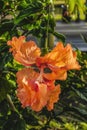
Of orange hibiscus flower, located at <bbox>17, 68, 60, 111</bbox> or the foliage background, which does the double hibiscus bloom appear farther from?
the foliage background

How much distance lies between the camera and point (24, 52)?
110 centimetres

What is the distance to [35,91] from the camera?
103cm

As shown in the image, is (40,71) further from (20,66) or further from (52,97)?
(20,66)

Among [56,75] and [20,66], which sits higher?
[56,75]

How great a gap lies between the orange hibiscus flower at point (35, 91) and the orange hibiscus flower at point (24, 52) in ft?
0.14

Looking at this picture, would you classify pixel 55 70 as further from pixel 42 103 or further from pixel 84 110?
pixel 84 110

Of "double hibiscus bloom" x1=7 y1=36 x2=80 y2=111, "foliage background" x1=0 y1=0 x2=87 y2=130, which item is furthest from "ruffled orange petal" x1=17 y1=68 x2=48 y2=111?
"foliage background" x1=0 y1=0 x2=87 y2=130

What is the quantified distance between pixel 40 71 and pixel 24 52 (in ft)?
0.22

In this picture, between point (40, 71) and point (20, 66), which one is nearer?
point (40, 71)

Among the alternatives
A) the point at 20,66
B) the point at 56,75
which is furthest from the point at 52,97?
the point at 20,66

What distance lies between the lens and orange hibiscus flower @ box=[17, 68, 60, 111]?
1023 millimetres

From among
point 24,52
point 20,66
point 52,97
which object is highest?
point 24,52

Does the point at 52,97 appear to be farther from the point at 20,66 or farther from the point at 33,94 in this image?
the point at 20,66

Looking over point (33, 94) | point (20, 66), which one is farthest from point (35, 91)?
point (20, 66)
